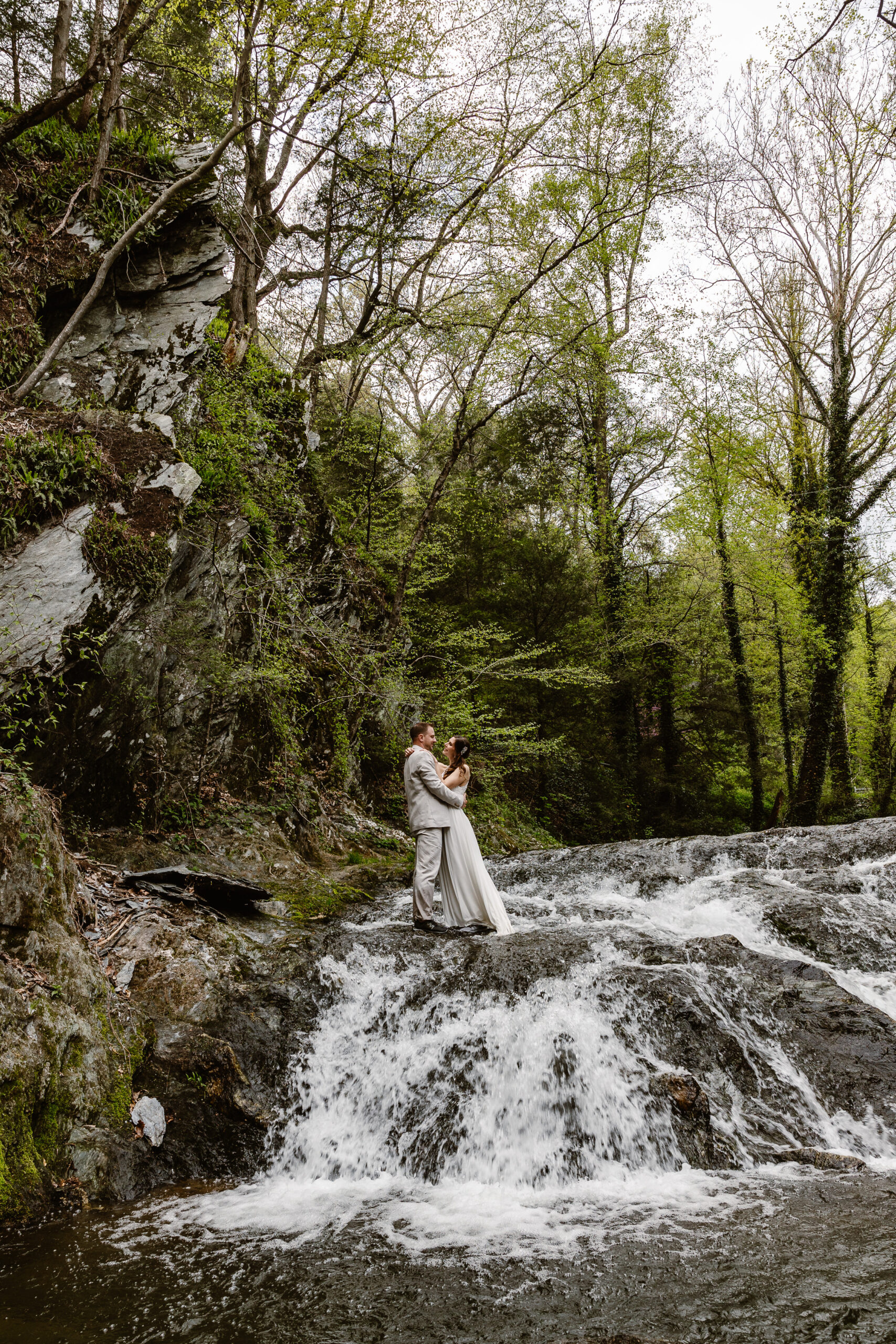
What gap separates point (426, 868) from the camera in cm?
730

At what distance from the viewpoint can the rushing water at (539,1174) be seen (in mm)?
2799

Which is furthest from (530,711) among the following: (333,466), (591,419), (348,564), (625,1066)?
(625,1066)

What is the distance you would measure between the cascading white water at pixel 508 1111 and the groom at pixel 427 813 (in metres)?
1.08

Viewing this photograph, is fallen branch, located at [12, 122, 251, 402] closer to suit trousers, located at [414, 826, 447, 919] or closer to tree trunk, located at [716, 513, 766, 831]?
suit trousers, located at [414, 826, 447, 919]

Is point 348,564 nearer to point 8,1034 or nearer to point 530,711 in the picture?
point 530,711

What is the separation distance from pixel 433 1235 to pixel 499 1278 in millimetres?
569

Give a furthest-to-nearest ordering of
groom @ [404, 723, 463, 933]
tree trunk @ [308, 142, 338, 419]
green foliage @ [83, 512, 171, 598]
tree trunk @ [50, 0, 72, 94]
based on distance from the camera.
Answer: tree trunk @ [308, 142, 338, 419] < tree trunk @ [50, 0, 72, 94] < groom @ [404, 723, 463, 933] < green foliage @ [83, 512, 171, 598]

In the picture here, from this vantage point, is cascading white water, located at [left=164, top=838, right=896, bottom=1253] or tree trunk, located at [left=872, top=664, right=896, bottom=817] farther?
tree trunk, located at [left=872, top=664, right=896, bottom=817]

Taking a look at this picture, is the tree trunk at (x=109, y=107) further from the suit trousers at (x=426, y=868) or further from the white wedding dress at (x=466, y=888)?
the white wedding dress at (x=466, y=888)

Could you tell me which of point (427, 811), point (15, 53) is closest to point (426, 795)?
point (427, 811)

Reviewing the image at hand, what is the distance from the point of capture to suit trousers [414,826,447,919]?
715 cm

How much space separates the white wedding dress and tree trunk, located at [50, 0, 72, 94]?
42.2ft

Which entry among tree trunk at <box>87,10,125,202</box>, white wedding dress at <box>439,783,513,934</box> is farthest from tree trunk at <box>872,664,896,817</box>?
tree trunk at <box>87,10,125,202</box>

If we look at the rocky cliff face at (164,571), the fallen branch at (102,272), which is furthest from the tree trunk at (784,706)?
the fallen branch at (102,272)
